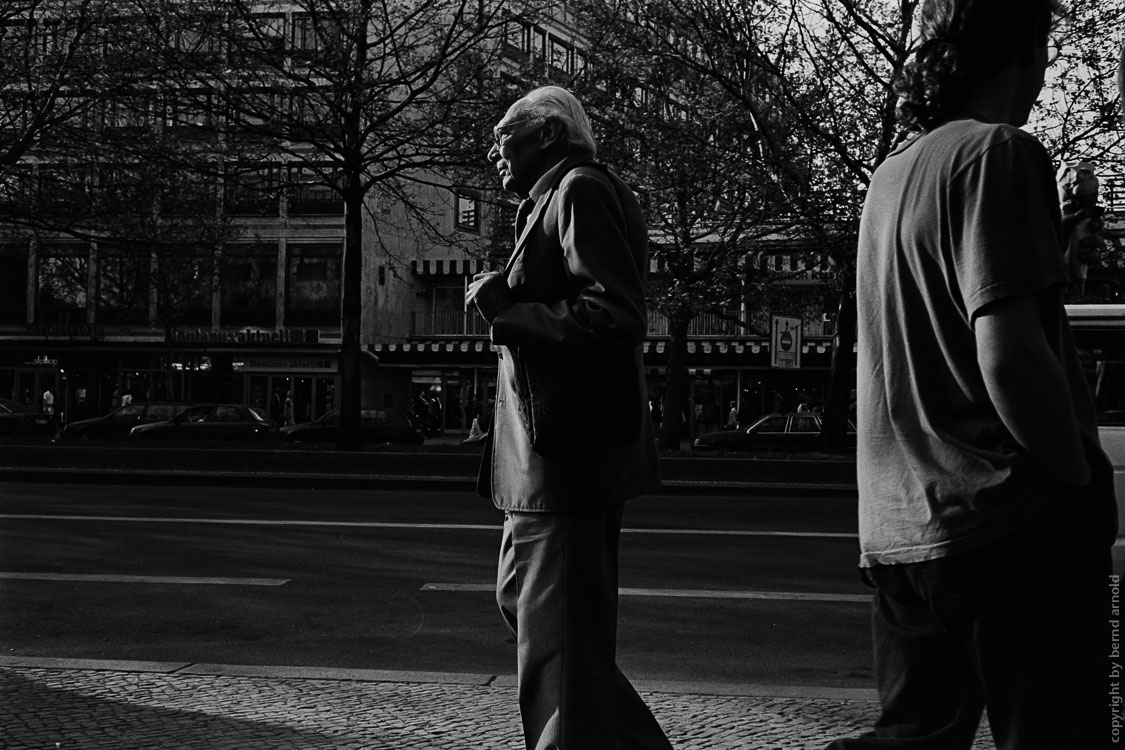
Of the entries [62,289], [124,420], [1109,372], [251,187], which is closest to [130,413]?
[124,420]

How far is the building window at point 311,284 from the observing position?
48.9 meters

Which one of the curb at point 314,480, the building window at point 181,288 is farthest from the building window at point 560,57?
the building window at point 181,288

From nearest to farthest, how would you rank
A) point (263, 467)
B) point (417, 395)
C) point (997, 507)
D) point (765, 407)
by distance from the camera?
point (997, 507), point (263, 467), point (765, 407), point (417, 395)

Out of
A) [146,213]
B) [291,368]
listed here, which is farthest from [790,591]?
[291,368]

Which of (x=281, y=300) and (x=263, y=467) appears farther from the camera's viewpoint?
(x=281, y=300)

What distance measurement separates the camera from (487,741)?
4.38m

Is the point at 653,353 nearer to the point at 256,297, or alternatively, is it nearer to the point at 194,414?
the point at 256,297

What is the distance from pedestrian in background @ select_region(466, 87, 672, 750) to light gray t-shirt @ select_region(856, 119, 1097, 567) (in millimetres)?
947

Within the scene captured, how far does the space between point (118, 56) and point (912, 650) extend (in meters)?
19.7

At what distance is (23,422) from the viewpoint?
36250 millimetres

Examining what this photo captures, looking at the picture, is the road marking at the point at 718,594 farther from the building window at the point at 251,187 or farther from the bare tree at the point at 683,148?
the building window at the point at 251,187

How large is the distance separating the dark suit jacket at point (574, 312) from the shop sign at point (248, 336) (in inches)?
1811

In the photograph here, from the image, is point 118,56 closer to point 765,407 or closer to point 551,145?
point 551,145

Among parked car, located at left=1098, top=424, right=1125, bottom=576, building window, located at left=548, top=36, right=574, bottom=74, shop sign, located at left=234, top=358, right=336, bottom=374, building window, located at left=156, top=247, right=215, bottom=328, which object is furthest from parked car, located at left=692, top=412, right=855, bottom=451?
parked car, located at left=1098, top=424, right=1125, bottom=576
